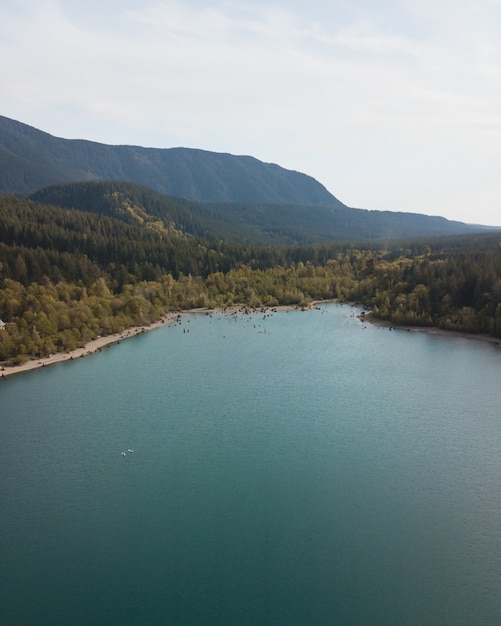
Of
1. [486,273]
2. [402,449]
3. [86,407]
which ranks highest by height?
[486,273]

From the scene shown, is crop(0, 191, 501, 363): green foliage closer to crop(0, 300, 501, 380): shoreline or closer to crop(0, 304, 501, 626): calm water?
crop(0, 300, 501, 380): shoreline

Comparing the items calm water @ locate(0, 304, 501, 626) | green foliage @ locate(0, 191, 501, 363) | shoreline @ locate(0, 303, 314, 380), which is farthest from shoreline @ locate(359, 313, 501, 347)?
shoreline @ locate(0, 303, 314, 380)

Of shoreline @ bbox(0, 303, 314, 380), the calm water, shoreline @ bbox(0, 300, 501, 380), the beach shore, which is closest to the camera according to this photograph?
the calm water

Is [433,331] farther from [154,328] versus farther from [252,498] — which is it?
[252,498]

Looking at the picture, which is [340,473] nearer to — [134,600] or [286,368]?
[134,600]

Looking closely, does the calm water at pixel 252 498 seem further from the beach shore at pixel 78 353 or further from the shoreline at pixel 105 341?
the shoreline at pixel 105 341

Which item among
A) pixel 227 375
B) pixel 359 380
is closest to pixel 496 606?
pixel 359 380

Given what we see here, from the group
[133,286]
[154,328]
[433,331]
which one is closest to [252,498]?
[433,331]

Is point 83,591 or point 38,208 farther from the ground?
point 38,208
